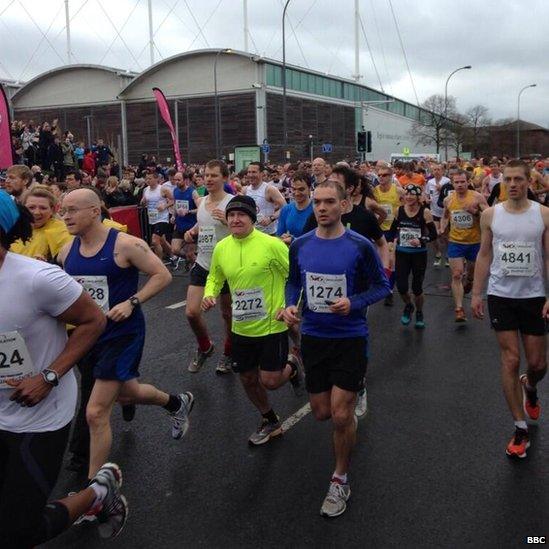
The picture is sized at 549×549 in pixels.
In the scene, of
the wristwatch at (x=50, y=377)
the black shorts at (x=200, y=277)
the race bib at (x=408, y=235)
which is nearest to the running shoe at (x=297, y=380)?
the black shorts at (x=200, y=277)

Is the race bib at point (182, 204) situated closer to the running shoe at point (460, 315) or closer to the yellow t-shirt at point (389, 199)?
the yellow t-shirt at point (389, 199)

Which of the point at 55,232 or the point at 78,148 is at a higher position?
the point at 78,148

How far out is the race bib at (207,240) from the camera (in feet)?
20.4

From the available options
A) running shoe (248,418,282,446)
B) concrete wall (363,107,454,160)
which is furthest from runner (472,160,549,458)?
concrete wall (363,107,454,160)

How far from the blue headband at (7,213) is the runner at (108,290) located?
44.0 inches

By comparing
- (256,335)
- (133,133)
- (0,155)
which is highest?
(133,133)

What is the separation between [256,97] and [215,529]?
47868 millimetres

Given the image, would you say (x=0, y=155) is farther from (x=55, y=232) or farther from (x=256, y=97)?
(x=256, y=97)

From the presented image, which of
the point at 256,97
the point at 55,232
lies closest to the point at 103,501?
the point at 55,232

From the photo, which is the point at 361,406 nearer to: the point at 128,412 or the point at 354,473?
Answer: the point at 354,473

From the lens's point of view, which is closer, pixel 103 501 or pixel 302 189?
pixel 103 501

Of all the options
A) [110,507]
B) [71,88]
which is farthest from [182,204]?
[71,88]

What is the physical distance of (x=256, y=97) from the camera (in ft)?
160

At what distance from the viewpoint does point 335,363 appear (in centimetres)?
371
